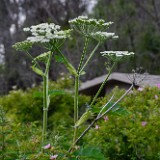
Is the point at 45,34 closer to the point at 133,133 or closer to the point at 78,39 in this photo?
the point at 133,133

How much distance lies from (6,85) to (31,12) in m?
2.98

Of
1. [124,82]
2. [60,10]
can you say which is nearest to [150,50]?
[60,10]

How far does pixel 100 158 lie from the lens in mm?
2301

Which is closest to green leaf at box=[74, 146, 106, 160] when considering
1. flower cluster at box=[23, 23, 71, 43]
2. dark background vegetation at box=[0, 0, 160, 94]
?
flower cluster at box=[23, 23, 71, 43]

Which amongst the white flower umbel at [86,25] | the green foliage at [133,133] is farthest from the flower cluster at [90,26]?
the green foliage at [133,133]

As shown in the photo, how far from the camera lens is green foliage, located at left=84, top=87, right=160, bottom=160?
11.7 ft

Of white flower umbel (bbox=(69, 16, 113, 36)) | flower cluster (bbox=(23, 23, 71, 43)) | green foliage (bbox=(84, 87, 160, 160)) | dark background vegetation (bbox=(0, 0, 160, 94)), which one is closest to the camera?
flower cluster (bbox=(23, 23, 71, 43))

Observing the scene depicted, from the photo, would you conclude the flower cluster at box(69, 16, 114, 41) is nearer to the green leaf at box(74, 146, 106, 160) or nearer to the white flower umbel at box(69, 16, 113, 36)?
the white flower umbel at box(69, 16, 113, 36)

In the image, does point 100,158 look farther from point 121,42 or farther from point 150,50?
point 150,50

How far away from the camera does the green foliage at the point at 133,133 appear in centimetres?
358

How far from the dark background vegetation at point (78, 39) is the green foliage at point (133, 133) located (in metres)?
6.36

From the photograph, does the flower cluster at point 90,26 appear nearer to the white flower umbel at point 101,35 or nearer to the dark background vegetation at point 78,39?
the white flower umbel at point 101,35

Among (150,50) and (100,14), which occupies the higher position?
(100,14)

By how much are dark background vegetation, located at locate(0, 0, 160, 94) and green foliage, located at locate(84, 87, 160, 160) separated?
250 inches
